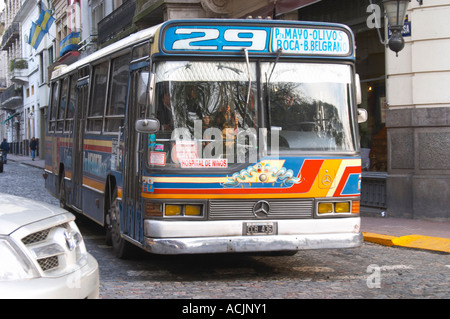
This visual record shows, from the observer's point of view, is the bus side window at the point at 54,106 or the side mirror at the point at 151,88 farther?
the bus side window at the point at 54,106

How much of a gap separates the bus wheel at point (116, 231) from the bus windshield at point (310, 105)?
8.23ft

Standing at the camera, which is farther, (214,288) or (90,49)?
(90,49)

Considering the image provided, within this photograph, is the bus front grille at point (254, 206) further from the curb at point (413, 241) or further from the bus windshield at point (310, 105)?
the curb at point (413, 241)

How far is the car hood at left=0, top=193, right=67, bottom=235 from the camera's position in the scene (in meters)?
4.16

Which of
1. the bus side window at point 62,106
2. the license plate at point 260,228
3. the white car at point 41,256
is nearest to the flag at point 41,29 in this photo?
the bus side window at point 62,106

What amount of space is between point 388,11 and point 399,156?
2.94 m

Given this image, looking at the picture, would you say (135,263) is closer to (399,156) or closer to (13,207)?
(13,207)

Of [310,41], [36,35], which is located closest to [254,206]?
[310,41]

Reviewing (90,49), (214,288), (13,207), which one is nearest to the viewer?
(13,207)

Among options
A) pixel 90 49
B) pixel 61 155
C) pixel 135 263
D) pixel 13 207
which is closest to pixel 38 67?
pixel 90 49

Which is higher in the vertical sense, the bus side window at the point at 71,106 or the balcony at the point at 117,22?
the balcony at the point at 117,22

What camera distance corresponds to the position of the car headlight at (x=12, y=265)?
3900 millimetres

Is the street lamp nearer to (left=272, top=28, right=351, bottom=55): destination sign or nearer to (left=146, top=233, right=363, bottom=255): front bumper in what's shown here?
(left=272, top=28, right=351, bottom=55): destination sign

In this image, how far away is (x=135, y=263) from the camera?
8602 mm
